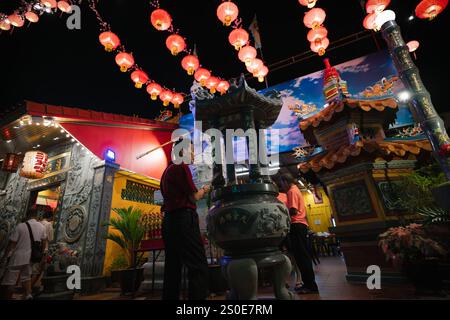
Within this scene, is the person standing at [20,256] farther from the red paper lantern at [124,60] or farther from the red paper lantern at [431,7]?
the red paper lantern at [431,7]

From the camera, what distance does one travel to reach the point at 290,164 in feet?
38.0

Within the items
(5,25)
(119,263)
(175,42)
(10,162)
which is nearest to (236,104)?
(175,42)

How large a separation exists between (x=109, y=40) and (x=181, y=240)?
7831mm

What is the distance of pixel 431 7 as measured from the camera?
524cm

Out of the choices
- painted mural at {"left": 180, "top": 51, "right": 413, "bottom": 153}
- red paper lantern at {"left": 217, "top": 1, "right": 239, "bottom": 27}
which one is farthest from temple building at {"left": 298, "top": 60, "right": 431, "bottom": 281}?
red paper lantern at {"left": 217, "top": 1, "right": 239, "bottom": 27}

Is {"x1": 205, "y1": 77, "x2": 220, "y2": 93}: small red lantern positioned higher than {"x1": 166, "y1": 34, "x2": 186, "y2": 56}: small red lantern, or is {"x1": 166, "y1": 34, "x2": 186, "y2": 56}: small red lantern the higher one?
{"x1": 166, "y1": 34, "x2": 186, "y2": 56}: small red lantern

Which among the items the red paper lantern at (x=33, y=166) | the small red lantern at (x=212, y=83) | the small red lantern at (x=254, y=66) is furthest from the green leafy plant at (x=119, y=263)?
the small red lantern at (x=254, y=66)

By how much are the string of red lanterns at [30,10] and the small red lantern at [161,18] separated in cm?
210

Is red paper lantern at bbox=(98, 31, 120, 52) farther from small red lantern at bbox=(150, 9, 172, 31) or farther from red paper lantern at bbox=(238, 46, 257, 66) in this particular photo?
red paper lantern at bbox=(238, 46, 257, 66)

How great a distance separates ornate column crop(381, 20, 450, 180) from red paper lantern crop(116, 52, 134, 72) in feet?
25.9

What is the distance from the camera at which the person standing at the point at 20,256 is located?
4.23 metres

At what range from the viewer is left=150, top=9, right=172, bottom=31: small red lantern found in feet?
23.3

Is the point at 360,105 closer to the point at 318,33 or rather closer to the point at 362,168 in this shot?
the point at 362,168

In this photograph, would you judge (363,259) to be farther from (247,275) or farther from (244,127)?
(244,127)
